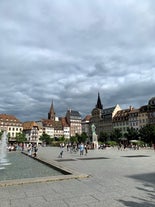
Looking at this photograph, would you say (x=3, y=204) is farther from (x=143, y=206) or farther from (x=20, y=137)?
(x=20, y=137)

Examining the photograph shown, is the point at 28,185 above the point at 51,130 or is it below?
below

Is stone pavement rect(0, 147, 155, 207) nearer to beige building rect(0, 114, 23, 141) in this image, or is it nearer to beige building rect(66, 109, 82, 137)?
beige building rect(0, 114, 23, 141)

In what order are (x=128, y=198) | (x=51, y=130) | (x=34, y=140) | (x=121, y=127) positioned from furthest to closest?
(x=51, y=130) < (x=34, y=140) < (x=121, y=127) < (x=128, y=198)

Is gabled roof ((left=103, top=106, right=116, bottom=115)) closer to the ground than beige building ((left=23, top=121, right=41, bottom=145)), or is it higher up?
higher up

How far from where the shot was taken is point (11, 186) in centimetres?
973

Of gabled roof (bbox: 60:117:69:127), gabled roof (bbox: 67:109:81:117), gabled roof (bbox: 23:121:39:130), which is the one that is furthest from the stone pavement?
gabled roof (bbox: 67:109:81:117)

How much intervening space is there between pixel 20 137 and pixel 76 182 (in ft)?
372

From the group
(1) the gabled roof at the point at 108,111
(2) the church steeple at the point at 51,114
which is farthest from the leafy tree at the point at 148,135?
(2) the church steeple at the point at 51,114

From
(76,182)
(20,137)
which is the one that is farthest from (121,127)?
(76,182)

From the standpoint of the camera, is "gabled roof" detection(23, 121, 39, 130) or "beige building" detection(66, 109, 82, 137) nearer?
"gabled roof" detection(23, 121, 39, 130)

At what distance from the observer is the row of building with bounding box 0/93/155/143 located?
4532 inches

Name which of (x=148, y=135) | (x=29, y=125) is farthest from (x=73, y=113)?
(x=148, y=135)

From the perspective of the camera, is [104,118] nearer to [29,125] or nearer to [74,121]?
[74,121]

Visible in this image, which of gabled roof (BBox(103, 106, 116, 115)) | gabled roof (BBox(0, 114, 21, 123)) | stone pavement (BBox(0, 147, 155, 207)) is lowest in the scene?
stone pavement (BBox(0, 147, 155, 207))
